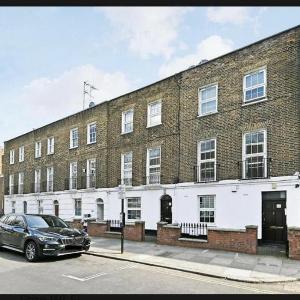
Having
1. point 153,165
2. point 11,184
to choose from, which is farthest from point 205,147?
point 11,184

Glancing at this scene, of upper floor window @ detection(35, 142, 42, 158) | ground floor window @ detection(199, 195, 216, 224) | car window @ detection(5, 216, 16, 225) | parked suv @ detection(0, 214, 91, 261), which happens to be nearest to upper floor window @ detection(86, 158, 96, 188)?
upper floor window @ detection(35, 142, 42, 158)

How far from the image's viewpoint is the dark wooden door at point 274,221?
14665 mm

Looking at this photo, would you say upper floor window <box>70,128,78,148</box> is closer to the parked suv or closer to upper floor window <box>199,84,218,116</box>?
upper floor window <box>199,84,218,116</box>

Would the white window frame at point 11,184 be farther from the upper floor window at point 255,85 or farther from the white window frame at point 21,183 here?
the upper floor window at point 255,85

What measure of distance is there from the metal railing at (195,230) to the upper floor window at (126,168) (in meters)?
5.61

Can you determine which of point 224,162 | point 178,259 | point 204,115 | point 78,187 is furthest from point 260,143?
point 78,187

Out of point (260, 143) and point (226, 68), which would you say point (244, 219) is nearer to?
point (260, 143)

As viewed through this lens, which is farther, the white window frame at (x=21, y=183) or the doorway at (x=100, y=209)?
the white window frame at (x=21, y=183)

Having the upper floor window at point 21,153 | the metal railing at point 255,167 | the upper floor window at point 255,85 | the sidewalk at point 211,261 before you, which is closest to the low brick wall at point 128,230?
the sidewalk at point 211,261

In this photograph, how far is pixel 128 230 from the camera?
1728 cm

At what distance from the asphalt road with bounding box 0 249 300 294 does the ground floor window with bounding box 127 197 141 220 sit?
9.58 meters

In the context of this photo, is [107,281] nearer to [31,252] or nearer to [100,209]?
[31,252]

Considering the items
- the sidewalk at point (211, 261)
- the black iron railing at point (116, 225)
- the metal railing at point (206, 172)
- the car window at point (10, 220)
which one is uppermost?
the metal railing at point (206, 172)

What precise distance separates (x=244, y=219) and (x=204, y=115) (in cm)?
567
